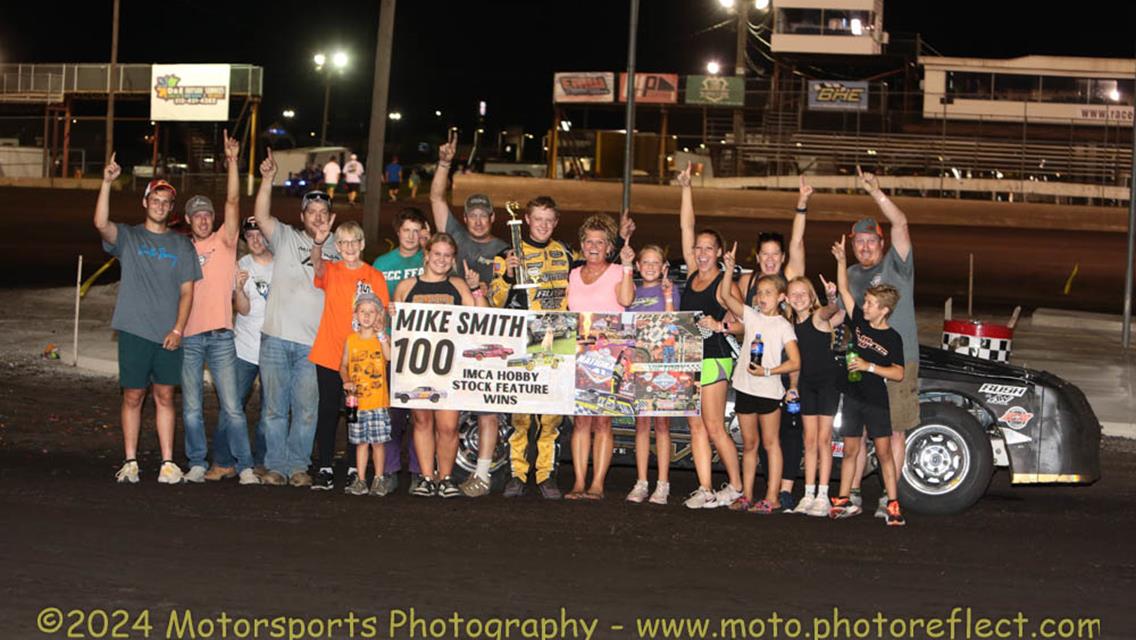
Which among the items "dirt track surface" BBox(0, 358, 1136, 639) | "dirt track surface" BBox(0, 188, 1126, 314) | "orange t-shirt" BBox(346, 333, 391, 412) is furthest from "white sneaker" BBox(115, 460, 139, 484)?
"dirt track surface" BBox(0, 188, 1126, 314)

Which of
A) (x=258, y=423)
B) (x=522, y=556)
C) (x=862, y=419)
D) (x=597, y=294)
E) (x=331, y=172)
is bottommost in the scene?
(x=522, y=556)

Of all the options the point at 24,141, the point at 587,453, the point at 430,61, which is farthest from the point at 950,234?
the point at 430,61

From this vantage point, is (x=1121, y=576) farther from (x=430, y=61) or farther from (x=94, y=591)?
(x=430, y=61)

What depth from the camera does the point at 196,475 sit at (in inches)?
373

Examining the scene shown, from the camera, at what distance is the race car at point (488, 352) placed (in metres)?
9.42

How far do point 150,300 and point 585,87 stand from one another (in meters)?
54.3

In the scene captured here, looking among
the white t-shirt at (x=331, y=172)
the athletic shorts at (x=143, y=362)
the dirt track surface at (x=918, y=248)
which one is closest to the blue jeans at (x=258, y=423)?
the athletic shorts at (x=143, y=362)

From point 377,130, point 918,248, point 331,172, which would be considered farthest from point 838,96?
point 377,130

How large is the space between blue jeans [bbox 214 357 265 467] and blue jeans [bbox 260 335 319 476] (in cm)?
11

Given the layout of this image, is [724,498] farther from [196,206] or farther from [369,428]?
[196,206]

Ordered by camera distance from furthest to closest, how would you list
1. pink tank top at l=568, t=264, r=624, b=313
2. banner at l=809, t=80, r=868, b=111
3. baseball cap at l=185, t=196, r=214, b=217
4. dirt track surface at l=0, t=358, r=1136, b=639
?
banner at l=809, t=80, r=868, b=111, baseball cap at l=185, t=196, r=214, b=217, pink tank top at l=568, t=264, r=624, b=313, dirt track surface at l=0, t=358, r=1136, b=639

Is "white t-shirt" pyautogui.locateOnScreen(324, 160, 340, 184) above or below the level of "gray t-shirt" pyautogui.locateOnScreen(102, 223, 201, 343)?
above

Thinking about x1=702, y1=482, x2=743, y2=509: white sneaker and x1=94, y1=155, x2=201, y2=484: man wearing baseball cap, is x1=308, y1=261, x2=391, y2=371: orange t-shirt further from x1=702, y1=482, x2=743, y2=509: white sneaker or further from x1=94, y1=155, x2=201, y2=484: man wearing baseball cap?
x1=702, y1=482, x2=743, y2=509: white sneaker

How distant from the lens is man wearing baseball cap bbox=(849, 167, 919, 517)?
356 inches
